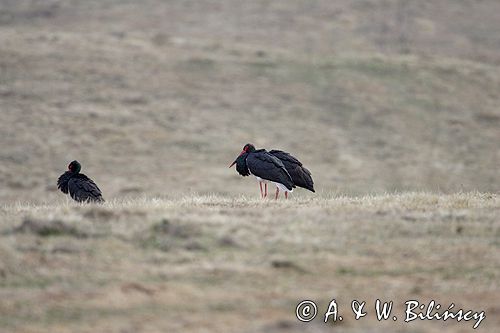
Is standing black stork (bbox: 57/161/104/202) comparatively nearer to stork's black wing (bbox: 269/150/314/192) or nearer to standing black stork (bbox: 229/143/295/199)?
standing black stork (bbox: 229/143/295/199)

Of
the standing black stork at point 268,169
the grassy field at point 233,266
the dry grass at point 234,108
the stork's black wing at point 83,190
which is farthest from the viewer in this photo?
the dry grass at point 234,108

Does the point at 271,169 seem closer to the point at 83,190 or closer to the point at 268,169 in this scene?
the point at 268,169

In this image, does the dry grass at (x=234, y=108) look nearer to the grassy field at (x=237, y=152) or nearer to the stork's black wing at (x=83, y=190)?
the grassy field at (x=237, y=152)

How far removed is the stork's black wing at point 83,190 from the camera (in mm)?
18203

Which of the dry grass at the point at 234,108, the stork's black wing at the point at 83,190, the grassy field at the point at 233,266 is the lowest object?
the grassy field at the point at 233,266

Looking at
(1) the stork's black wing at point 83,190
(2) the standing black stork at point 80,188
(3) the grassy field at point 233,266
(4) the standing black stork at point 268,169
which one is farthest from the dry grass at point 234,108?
(3) the grassy field at point 233,266

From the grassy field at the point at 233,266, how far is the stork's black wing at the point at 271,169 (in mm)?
4133

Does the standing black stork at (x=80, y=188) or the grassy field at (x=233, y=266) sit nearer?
the grassy field at (x=233, y=266)

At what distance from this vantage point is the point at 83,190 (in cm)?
1842

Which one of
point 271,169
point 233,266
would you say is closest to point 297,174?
point 271,169

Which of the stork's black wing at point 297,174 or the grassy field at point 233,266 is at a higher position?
the stork's black wing at point 297,174

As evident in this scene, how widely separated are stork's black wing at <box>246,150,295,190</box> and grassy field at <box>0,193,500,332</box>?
4.13 metres

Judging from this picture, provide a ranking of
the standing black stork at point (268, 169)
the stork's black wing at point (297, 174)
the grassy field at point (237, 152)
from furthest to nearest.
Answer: the stork's black wing at point (297, 174) → the standing black stork at point (268, 169) → the grassy field at point (237, 152)

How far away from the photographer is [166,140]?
39.6m
